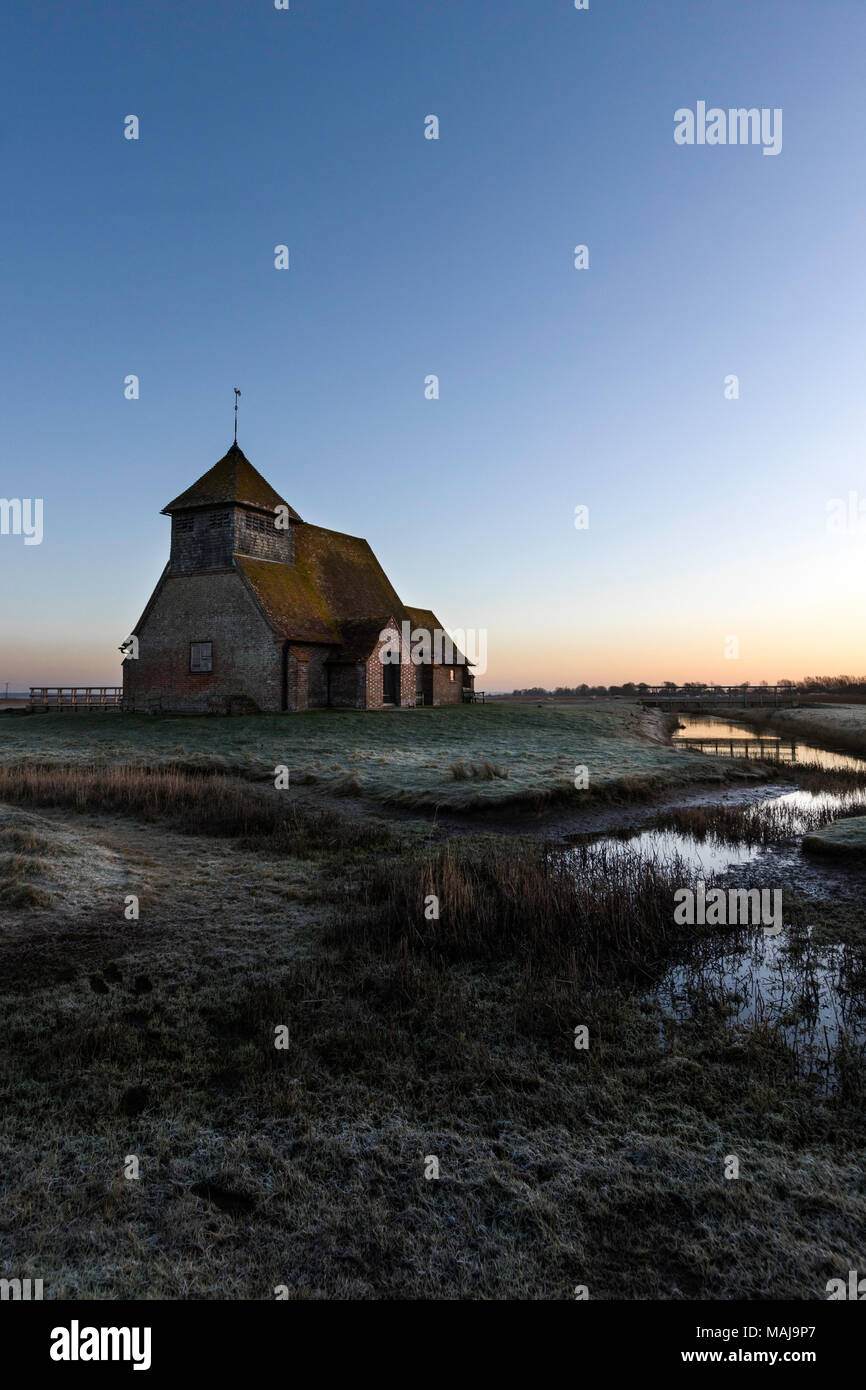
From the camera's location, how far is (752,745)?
3312 centimetres

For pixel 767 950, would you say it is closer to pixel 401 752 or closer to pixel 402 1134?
pixel 402 1134

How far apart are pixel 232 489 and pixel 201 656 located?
8151mm

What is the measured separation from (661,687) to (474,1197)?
292ft

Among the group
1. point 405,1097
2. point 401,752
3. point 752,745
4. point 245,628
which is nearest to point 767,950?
point 405,1097

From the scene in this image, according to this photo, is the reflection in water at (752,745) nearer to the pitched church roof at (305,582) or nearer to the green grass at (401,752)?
the green grass at (401,752)

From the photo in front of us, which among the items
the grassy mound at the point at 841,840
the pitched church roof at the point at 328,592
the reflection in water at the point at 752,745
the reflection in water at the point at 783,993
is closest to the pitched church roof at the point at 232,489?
the pitched church roof at the point at 328,592

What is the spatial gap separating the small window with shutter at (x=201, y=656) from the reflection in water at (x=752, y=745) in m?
22.8

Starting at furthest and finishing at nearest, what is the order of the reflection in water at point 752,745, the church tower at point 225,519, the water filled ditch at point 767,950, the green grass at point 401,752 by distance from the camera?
the church tower at point 225,519 → the reflection in water at point 752,745 → the green grass at point 401,752 → the water filled ditch at point 767,950

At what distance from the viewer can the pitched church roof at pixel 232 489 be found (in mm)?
33219

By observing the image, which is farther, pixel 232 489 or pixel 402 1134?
pixel 232 489

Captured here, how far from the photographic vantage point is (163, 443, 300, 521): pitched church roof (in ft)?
109

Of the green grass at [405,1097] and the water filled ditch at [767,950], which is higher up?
the green grass at [405,1097]

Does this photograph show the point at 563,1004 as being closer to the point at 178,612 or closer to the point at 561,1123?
the point at 561,1123

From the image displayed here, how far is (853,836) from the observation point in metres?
11.4
